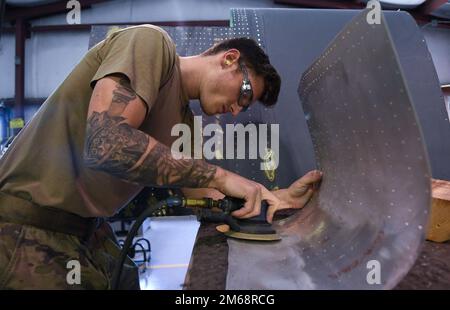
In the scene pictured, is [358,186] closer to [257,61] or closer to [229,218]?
[229,218]

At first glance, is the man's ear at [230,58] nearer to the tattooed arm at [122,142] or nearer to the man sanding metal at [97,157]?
the man sanding metal at [97,157]

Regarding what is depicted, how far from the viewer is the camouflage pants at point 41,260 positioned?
1056mm

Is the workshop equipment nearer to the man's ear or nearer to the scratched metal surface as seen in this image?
the scratched metal surface

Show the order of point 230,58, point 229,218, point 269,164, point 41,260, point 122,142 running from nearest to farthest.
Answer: point 122,142, point 41,260, point 229,218, point 230,58, point 269,164

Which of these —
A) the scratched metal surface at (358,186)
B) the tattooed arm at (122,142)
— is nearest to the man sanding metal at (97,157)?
the tattooed arm at (122,142)

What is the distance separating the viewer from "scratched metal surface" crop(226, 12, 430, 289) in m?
0.72

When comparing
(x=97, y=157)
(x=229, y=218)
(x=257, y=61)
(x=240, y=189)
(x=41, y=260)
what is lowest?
(x=41, y=260)

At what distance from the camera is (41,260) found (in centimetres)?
108

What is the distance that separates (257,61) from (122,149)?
2.28ft

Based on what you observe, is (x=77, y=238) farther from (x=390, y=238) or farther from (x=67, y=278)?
(x=390, y=238)

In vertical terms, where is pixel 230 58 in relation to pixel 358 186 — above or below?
above

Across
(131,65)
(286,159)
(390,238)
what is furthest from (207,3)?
(390,238)

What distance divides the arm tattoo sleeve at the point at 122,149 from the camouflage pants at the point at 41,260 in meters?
0.35

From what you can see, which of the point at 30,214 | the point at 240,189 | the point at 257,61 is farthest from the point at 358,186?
the point at 30,214
